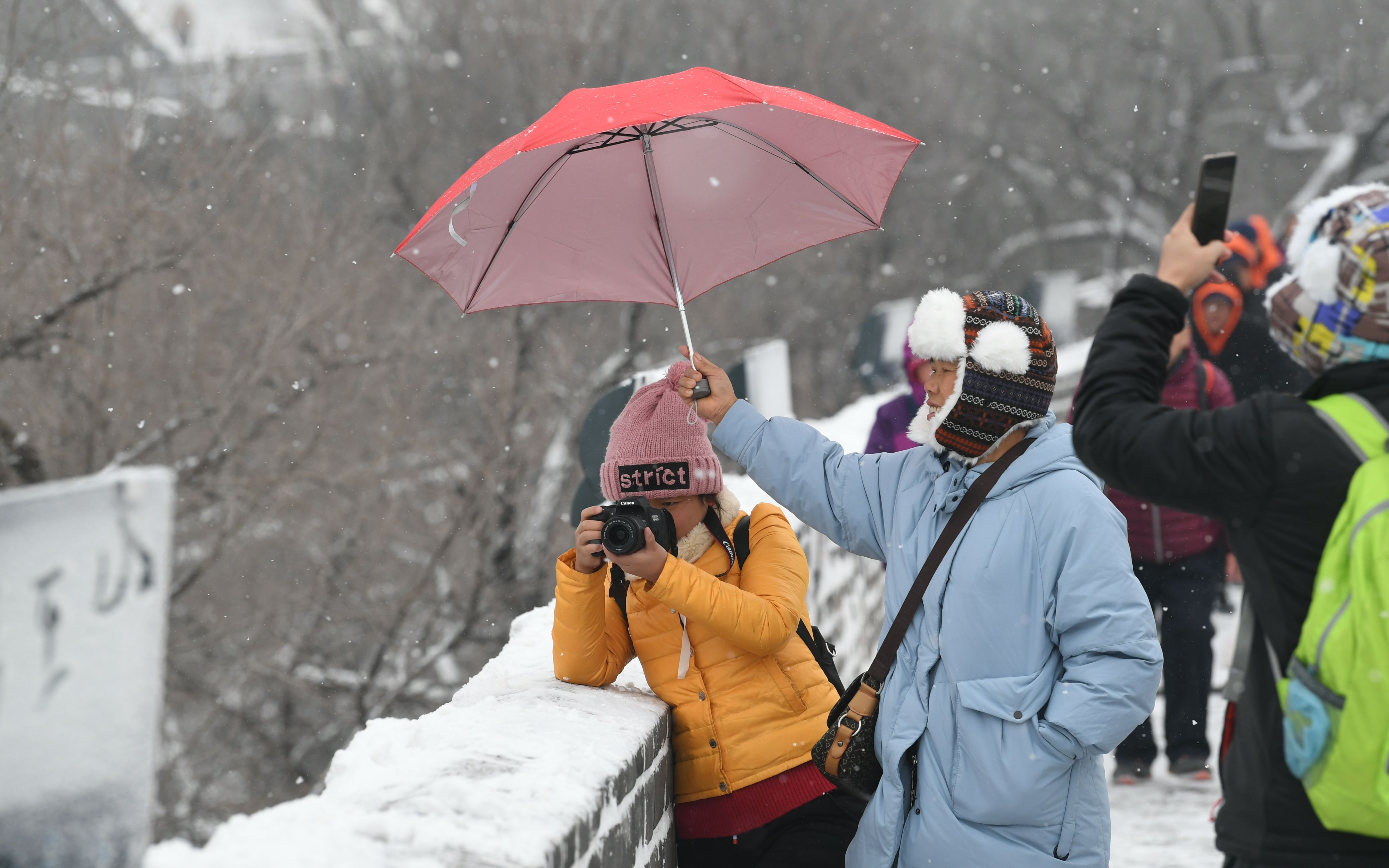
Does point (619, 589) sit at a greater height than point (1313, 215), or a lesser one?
lesser

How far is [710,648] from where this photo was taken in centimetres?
263

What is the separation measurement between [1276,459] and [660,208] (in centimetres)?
185

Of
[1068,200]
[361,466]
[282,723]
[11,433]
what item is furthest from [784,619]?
[1068,200]

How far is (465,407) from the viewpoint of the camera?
45.7 ft

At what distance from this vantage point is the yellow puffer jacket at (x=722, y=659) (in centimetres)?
254

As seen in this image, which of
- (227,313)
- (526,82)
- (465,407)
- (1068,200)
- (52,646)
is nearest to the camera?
(52,646)

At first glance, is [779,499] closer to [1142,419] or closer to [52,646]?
[1142,419]

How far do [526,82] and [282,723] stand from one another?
30.8 feet

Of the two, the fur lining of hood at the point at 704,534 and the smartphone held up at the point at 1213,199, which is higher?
the smartphone held up at the point at 1213,199

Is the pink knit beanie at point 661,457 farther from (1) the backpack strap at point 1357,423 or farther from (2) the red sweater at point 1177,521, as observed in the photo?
(2) the red sweater at point 1177,521

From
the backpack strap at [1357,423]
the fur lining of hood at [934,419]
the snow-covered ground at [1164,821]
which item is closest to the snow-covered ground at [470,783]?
the fur lining of hood at [934,419]

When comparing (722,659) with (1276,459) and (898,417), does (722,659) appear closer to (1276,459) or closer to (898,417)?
(1276,459)

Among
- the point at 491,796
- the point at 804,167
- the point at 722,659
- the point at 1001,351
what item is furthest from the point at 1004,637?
the point at 804,167

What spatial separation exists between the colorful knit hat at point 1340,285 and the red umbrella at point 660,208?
4.60ft
